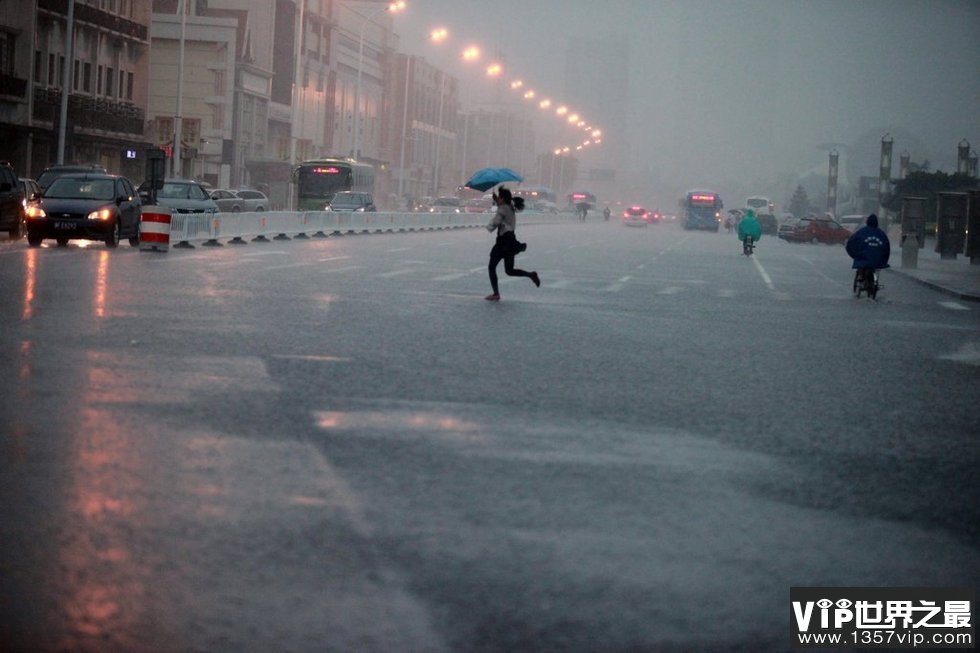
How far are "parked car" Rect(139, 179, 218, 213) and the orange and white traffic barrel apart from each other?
7598mm

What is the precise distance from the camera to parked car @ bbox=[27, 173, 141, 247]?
33.2 meters

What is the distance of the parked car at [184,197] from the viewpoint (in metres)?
41.5

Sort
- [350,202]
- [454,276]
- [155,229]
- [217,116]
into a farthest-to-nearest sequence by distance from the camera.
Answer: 1. [217,116]
2. [350,202]
3. [155,229]
4. [454,276]

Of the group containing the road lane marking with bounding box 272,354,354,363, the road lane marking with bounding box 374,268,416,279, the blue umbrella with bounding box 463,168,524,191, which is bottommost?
the road lane marking with bounding box 272,354,354,363

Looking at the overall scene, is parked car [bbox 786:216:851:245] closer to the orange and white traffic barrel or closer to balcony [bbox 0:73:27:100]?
balcony [bbox 0:73:27:100]

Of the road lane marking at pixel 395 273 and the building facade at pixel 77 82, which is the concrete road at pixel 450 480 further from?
the building facade at pixel 77 82

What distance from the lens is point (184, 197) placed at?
4206cm

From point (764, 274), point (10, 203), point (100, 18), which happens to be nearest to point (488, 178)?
point (10, 203)

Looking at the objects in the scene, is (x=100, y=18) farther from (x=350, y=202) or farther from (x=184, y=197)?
(x=184, y=197)

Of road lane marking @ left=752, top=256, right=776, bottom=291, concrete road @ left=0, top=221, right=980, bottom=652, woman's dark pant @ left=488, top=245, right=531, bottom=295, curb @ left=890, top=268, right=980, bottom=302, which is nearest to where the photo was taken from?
concrete road @ left=0, top=221, right=980, bottom=652

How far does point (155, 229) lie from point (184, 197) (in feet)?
29.6

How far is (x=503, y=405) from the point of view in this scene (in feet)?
36.3

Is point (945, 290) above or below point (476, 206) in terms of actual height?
below

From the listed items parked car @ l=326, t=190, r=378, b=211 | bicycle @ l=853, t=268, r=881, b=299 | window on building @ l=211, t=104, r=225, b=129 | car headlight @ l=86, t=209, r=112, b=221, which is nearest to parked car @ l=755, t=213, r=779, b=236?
window on building @ l=211, t=104, r=225, b=129
